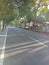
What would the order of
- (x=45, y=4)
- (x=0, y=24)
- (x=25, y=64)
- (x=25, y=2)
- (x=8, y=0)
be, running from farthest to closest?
1. (x=0, y=24)
2. (x=45, y=4)
3. (x=25, y=2)
4. (x=8, y=0)
5. (x=25, y=64)

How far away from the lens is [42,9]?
2217 inches

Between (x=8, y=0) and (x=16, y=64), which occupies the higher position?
(x=8, y=0)

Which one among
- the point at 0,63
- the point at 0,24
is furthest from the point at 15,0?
the point at 0,63

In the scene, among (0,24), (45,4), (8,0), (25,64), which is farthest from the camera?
(0,24)

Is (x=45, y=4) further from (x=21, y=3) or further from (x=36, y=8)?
(x=21, y=3)

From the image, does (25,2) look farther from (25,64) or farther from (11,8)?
(25,64)

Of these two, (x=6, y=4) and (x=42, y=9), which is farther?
(x=42, y=9)

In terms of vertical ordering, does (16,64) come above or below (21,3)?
below

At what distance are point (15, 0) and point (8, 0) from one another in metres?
2.50

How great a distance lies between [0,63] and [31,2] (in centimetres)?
3921

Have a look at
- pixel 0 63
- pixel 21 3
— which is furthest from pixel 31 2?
pixel 0 63

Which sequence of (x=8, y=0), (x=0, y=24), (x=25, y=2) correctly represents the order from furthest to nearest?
(x=0, y=24) < (x=25, y=2) < (x=8, y=0)

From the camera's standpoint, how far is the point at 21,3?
151 feet

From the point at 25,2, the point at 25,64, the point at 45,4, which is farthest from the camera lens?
the point at 45,4
